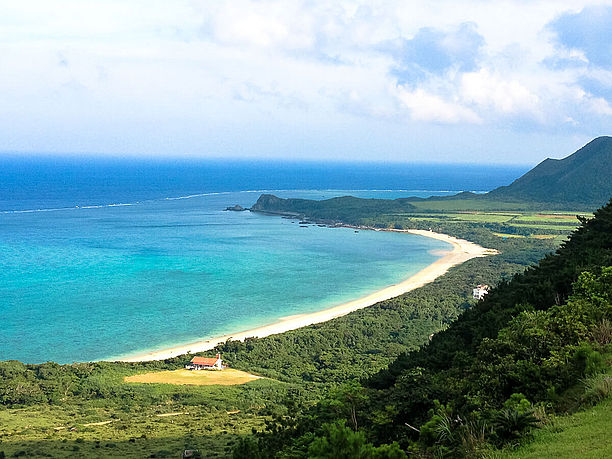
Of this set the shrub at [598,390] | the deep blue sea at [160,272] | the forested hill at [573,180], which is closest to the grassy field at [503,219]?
the forested hill at [573,180]

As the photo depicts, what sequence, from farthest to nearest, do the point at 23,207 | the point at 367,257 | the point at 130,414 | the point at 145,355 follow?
the point at 23,207, the point at 367,257, the point at 145,355, the point at 130,414

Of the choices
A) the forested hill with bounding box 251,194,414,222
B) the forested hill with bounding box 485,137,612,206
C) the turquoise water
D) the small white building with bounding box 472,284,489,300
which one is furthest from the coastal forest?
the forested hill with bounding box 485,137,612,206

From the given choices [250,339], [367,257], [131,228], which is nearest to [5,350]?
[250,339]

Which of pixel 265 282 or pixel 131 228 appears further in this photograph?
pixel 131 228

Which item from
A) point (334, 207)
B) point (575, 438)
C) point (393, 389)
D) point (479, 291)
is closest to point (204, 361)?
point (393, 389)

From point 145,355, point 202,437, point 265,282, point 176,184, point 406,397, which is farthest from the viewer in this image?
point 176,184

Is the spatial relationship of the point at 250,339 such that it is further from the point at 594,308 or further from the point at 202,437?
the point at 594,308

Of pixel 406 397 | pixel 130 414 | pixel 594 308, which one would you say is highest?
pixel 594 308

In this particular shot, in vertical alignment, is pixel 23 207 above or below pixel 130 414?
above
